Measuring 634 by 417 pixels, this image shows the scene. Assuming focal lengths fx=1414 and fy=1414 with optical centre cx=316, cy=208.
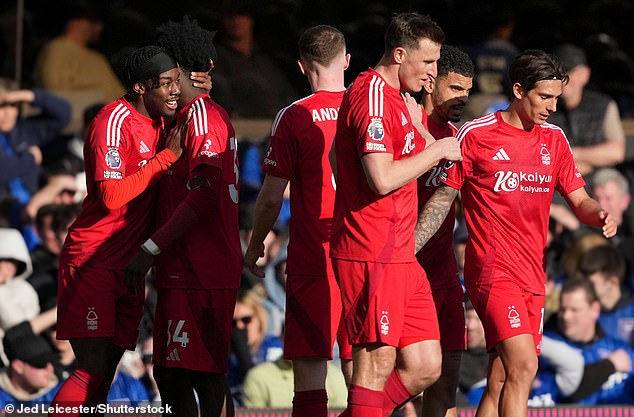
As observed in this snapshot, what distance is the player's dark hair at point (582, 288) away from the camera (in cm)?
1020

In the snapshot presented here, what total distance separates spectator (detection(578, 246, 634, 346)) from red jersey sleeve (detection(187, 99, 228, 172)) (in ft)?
14.7

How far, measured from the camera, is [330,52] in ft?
24.3

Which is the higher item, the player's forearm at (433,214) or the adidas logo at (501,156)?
the adidas logo at (501,156)

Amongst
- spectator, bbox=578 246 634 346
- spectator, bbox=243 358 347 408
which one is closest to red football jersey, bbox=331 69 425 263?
spectator, bbox=243 358 347 408

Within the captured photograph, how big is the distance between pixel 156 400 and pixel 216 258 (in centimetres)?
280

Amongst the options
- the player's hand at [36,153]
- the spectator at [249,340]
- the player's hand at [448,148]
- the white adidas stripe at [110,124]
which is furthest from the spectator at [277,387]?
the player's hand at [448,148]

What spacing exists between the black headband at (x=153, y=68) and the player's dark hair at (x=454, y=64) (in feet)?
5.00

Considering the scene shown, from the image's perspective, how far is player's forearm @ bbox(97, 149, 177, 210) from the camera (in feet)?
22.8

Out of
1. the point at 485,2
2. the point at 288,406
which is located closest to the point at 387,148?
the point at 288,406

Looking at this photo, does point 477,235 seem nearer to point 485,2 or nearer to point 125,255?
point 125,255

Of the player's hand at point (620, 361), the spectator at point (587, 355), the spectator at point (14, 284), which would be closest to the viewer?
the spectator at point (14, 284)

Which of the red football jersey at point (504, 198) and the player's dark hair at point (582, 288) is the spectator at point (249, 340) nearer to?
the player's dark hair at point (582, 288)

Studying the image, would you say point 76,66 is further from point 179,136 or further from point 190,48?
point 179,136

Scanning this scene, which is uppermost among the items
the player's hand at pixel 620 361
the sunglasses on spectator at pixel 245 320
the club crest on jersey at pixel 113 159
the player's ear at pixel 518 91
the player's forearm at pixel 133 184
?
the player's ear at pixel 518 91
